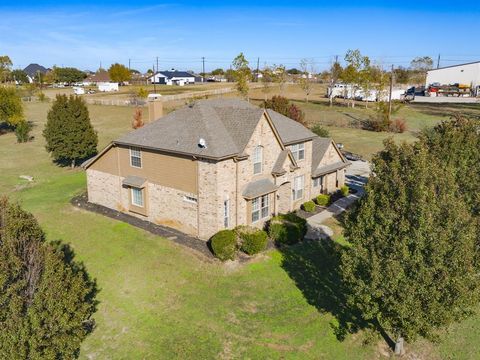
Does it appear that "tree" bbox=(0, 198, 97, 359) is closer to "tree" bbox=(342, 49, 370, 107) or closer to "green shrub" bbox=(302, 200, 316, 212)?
"green shrub" bbox=(302, 200, 316, 212)

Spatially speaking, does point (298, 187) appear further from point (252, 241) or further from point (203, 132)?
point (203, 132)

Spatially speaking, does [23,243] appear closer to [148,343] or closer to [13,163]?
[148,343]

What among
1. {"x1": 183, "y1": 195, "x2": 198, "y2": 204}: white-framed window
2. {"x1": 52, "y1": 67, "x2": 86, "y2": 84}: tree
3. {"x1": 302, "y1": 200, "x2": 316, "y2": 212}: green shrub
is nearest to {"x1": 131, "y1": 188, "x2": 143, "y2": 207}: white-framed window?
→ {"x1": 183, "y1": 195, "x2": 198, "y2": 204}: white-framed window

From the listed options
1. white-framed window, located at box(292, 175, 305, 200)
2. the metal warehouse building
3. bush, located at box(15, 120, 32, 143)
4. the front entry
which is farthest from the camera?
the metal warehouse building

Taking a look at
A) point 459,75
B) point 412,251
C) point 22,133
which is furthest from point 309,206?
point 459,75

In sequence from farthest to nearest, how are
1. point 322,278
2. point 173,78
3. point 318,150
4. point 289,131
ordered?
point 173,78
point 318,150
point 289,131
point 322,278

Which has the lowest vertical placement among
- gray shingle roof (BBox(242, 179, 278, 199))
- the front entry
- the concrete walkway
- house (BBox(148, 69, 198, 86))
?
the concrete walkway

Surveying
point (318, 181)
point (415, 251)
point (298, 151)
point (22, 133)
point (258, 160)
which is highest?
point (258, 160)
